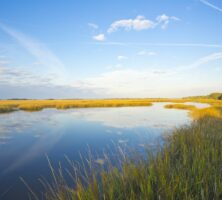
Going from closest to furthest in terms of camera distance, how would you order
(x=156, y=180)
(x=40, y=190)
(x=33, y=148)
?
1. (x=156, y=180)
2. (x=40, y=190)
3. (x=33, y=148)

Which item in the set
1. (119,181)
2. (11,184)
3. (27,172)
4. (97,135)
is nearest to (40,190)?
(11,184)

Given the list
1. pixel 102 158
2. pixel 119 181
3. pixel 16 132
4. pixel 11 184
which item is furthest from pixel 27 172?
pixel 16 132

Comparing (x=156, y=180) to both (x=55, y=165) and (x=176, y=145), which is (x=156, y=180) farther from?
(x=55, y=165)

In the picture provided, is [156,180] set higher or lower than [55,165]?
higher

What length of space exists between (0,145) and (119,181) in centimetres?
785

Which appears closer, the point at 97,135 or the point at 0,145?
the point at 0,145

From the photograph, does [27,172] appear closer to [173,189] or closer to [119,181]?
[119,181]

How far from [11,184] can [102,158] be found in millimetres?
3019

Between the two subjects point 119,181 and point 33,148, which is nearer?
point 119,181

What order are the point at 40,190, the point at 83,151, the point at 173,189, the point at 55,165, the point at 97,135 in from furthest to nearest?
the point at 97,135, the point at 83,151, the point at 55,165, the point at 40,190, the point at 173,189

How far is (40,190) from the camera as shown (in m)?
5.29

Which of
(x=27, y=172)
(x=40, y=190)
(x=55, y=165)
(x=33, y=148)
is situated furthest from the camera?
(x=33, y=148)

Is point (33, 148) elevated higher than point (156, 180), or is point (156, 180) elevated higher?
point (156, 180)

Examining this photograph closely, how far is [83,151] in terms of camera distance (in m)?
8.72
